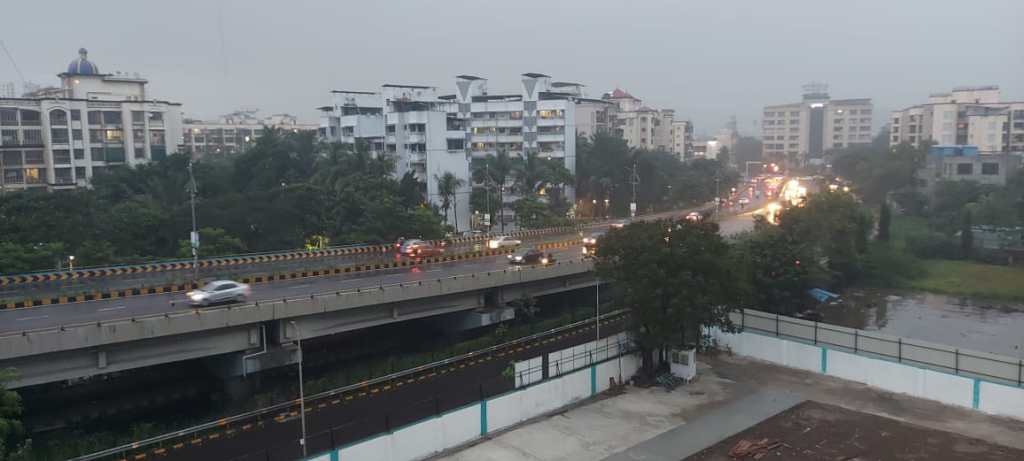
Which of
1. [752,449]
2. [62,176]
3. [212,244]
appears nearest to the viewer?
[752,449]

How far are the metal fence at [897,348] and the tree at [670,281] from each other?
14.6 ft

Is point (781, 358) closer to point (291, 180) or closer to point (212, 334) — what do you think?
point (212, 334)

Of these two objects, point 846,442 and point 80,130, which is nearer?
point 846,442

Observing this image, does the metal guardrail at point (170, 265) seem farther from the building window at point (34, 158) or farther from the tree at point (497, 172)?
the building window at point (34, 158)

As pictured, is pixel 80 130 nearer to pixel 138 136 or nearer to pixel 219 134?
pixel 138 136

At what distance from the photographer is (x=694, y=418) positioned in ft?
90.7

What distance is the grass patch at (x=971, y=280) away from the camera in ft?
197

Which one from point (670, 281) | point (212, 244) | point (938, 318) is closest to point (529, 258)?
point (670, 281)

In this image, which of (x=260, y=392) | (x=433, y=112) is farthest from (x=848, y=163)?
(x=260, y=392)

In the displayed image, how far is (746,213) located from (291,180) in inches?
2185

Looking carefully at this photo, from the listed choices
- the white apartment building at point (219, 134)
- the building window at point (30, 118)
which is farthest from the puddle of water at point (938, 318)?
the white apartment building at point (219, 134)

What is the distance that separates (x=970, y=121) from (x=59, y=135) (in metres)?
139

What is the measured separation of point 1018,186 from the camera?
3430 inches

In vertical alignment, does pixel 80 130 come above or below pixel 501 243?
above
